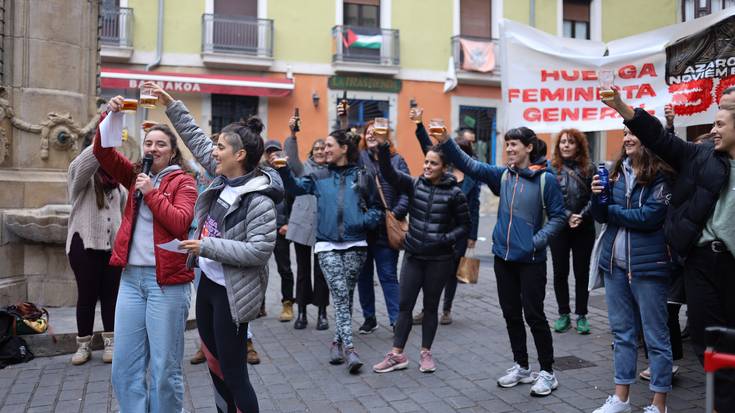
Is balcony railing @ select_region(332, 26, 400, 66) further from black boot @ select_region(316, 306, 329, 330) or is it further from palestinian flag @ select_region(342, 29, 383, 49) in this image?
black boot @ select_region(316, 306, 329, 330)

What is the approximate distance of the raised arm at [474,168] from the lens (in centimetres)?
520

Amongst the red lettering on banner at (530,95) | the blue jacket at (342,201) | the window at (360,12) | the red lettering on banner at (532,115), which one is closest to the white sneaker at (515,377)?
the blue jacket at (342,201)

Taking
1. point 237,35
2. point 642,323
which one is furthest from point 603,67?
point 237,35

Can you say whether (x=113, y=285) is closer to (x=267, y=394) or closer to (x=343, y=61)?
(x=267, y=394)

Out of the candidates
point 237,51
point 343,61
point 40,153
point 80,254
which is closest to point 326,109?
point 343,61

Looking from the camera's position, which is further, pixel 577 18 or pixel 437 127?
pixel 577 18

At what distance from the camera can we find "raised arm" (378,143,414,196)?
5465 millimetres

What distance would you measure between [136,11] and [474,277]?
1755 centimetres

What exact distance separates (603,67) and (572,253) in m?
1.83

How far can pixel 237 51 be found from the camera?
22.2 metres

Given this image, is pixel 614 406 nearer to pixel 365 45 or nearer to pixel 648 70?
pixel 648 70

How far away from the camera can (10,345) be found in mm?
5762

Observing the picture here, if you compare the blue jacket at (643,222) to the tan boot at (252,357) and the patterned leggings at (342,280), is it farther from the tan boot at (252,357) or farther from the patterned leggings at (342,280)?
the tan boot at (252,357)

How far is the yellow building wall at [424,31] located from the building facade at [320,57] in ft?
0.11
